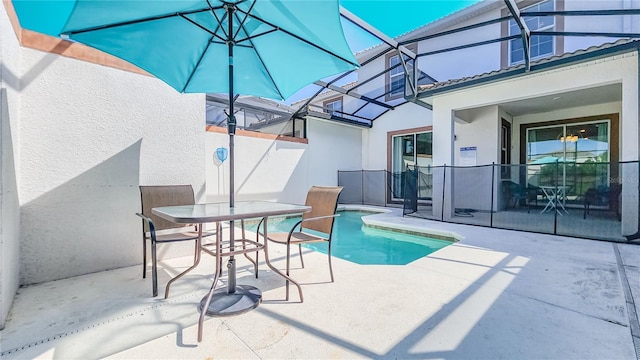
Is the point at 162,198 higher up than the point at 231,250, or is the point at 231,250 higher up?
the point at 162,198

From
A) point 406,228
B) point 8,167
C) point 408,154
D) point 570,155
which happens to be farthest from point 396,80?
point 8,167

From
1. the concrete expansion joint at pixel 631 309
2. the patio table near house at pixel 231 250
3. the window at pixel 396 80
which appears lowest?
the concrete expansion joint at pixel 631 309

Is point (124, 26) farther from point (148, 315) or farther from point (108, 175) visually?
point (148, 315)

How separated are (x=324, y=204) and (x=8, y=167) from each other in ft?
8.55

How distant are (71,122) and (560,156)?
34.9 ft

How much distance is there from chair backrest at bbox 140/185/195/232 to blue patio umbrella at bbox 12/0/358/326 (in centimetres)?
110

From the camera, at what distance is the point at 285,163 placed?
8.84 m

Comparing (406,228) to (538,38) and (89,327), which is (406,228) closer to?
(89,327)

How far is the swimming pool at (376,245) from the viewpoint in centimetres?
466

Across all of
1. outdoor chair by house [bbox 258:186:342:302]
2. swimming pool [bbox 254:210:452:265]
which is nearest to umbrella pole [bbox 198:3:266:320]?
outdoor chair by house [bbox 258:186:342:302]

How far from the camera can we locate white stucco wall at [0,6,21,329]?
6.36 feet

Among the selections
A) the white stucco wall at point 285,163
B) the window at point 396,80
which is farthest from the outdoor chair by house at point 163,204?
the window at point 396,80

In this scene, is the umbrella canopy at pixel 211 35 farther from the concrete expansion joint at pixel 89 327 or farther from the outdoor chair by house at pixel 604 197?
the outdoor chair by house at pixel 604 197

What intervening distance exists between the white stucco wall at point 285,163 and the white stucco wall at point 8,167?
4.53 meters
